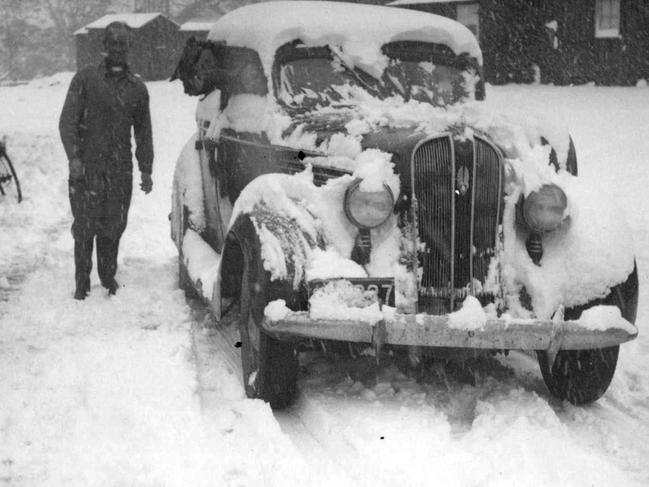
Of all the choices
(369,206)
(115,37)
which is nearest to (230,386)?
(369,206)

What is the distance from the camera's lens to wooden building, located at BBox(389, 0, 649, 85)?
22.6 m

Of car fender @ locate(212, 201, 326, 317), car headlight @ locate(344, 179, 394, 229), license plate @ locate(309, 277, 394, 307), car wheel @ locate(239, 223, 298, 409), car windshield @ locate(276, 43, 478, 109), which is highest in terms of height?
car windshield @ locate(276, 43, 478, 109)

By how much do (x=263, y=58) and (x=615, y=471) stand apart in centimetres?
339

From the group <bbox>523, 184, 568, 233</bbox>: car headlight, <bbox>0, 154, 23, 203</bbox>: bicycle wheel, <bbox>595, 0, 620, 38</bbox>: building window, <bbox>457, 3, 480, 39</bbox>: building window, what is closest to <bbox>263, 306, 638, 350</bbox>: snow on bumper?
<bbox>523, 184, 568, 233</bbox>: car headlight

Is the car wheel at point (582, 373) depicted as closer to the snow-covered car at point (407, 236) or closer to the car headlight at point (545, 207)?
the snow-covered car at point (407, 236)

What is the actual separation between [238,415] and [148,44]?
125ft

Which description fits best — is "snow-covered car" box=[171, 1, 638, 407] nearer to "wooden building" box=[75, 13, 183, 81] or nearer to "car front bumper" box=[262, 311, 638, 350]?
"car front bumper" box=[262, 311, 638, 350]

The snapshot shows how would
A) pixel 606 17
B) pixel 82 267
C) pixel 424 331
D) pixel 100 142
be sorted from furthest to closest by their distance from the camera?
pixel 606 17 → pixel 82 267 → pixel 100 142 → pixel 424 331

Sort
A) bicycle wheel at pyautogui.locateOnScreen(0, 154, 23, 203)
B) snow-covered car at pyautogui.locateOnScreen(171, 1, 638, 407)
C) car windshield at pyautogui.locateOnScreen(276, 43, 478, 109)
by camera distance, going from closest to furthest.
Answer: snow-covered car at pyautogui.locateOnScreen(171, 1, 638, 407), car windshield at pyautogui.locateOnScreen(276, 43, 478, 109), bicycle wheel at pyautogui.locateOnScreen(0, 154, 23, 203)

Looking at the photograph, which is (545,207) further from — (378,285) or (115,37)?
(115,37)

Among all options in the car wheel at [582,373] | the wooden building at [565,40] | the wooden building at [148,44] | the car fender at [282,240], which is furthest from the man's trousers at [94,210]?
the wooden building at [148,44]

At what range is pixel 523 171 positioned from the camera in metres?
4.73

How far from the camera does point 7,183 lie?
11.6 metres

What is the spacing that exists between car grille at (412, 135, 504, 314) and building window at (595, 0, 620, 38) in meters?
20.3
